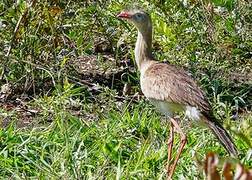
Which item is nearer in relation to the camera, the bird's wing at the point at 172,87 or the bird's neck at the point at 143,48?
the bird's wing at the point at 172,87

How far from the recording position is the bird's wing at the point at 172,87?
4.84 meters

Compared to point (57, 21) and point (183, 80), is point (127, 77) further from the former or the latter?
point (183, 80)

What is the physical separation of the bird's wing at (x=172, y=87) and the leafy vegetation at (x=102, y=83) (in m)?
0.29

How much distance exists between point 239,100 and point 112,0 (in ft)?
6.65

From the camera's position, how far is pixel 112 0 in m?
7.61

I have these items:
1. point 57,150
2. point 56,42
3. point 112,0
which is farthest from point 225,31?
point 57,150

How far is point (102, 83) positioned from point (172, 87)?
1.80 m

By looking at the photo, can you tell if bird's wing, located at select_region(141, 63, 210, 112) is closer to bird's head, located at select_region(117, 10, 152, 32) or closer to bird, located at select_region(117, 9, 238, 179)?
bird, located at select_region(117, 9, 238, 179)

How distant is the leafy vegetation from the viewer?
4.71 meters

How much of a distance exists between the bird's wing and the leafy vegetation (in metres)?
0.29

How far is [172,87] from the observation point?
4.96m

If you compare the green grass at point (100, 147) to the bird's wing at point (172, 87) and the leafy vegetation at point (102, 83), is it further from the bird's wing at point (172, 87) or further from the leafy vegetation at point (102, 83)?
the bird's wing at point (172, 87)

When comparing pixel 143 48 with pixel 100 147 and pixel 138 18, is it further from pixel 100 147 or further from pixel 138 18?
pixel 100 147

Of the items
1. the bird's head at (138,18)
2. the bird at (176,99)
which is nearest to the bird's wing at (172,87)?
the bird at (176,99)
